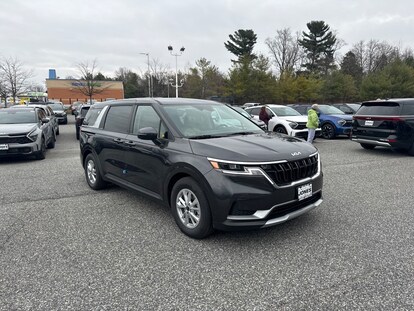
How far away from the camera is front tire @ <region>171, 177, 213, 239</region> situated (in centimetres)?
342

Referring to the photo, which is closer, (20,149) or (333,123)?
(20,149)

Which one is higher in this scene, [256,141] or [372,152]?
[256,141]

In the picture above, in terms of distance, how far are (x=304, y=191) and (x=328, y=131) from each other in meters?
11.1

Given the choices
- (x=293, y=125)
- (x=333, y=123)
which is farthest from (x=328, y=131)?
(x=293, y=125)

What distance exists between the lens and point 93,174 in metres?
5.78

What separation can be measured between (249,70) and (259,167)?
32884 mm

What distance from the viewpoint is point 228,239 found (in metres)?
3.63

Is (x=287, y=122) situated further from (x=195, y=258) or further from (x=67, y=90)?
(x=67, y=90)

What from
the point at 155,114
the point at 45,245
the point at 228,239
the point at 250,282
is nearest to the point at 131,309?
the point at 250,282

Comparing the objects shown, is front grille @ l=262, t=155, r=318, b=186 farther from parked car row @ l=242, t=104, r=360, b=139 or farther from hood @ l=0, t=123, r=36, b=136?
parked car row @ l=242, t=104, r=360, b=139

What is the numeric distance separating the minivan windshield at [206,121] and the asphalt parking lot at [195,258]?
135 cm

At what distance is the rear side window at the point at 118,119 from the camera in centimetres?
489

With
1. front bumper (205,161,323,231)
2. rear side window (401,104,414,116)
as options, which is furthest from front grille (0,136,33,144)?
rear side window (401,104,414,116)

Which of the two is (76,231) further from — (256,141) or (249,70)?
(249,70)
